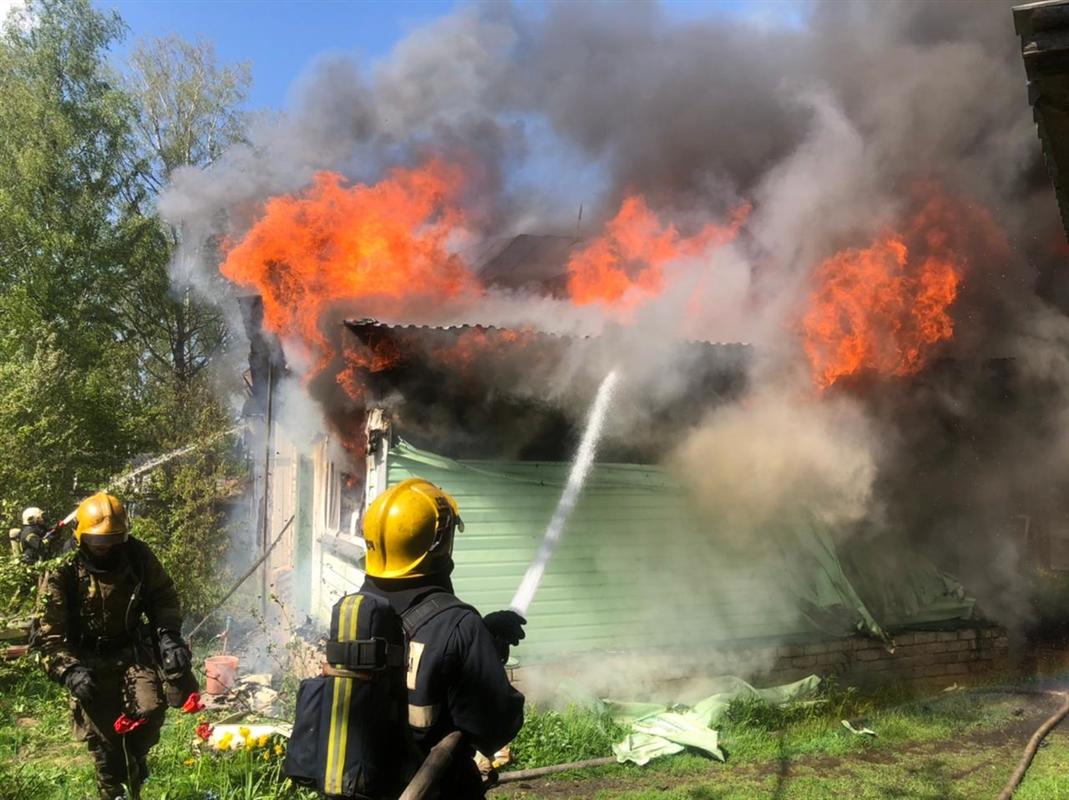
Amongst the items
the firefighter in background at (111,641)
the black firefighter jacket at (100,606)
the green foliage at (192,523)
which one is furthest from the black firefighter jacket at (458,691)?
the green foliage at (192,523)

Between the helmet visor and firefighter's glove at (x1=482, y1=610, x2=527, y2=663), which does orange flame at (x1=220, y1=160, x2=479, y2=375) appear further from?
firefighter's glove at (x1=482, y1=610, x2=527, y2=663)

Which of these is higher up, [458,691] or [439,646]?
[439,646]

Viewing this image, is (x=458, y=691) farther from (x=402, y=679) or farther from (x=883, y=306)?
(x=883, y=306)

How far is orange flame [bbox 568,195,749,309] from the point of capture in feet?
24.3

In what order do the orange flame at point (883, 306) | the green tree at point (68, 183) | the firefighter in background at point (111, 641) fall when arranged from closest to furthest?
the firefighter in background at point (111, 641) < the orange flame at point (883, 306) < the green tree at point (68, 183)

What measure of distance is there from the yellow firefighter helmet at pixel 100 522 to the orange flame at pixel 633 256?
436cm

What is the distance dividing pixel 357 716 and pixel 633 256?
6414 mm

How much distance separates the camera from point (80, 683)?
4.11 metres

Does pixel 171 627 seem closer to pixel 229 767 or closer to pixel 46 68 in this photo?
pixel 229 767

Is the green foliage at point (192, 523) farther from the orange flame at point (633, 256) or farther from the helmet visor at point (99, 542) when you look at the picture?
the orange flame at point (633, 256)

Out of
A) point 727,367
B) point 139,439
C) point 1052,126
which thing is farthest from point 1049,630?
point 139,439

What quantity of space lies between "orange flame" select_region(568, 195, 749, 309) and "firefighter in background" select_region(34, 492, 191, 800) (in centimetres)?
439

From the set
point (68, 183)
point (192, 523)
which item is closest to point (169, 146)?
point (68, 183)

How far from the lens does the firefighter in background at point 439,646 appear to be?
7.71ft
